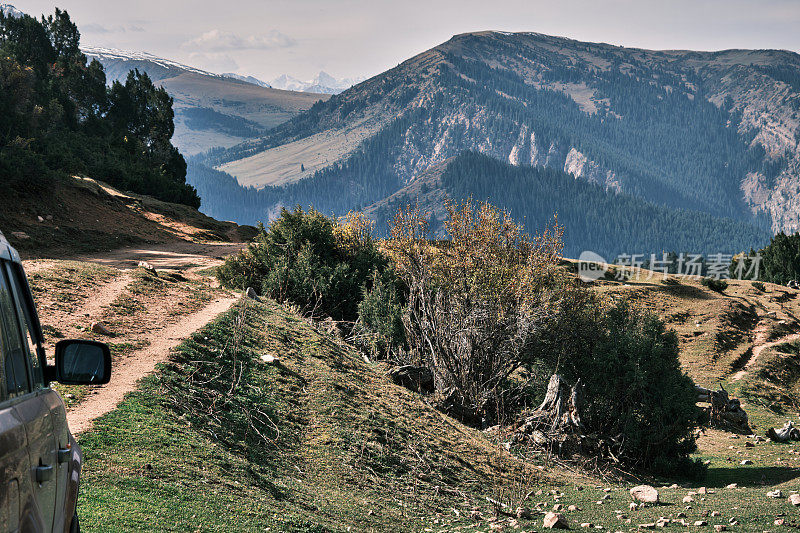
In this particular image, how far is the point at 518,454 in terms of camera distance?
15.6 m

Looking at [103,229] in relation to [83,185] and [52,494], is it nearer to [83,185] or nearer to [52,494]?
[83,185]

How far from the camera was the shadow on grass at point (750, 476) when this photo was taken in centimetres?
1580

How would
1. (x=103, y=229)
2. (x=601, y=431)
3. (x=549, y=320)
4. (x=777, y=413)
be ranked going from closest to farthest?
1. (x=601, y=431)
2. (x=549, y=320)
3. (x=777, y=413)
4. (x=103, y=229)

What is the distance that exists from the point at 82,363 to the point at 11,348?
0.91m

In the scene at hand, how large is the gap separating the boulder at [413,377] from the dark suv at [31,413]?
14367 millimetres

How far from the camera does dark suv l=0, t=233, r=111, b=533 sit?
2699 mm

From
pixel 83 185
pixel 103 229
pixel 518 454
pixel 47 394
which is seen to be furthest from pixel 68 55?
pixel 47 394

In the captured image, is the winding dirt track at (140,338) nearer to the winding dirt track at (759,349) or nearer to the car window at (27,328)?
the car window at (27,328)

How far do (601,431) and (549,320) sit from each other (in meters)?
4.67

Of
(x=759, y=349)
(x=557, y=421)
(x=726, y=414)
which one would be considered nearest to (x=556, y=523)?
(x=557, y=421)

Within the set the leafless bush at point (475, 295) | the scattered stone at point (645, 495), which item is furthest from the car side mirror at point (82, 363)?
the leafless bush at point (475, 295)

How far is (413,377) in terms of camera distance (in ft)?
62.3

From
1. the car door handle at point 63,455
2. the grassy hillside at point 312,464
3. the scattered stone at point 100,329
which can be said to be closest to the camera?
the car door handle at point 63,455

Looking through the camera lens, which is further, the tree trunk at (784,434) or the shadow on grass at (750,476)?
the tree trunk at (784,434)
